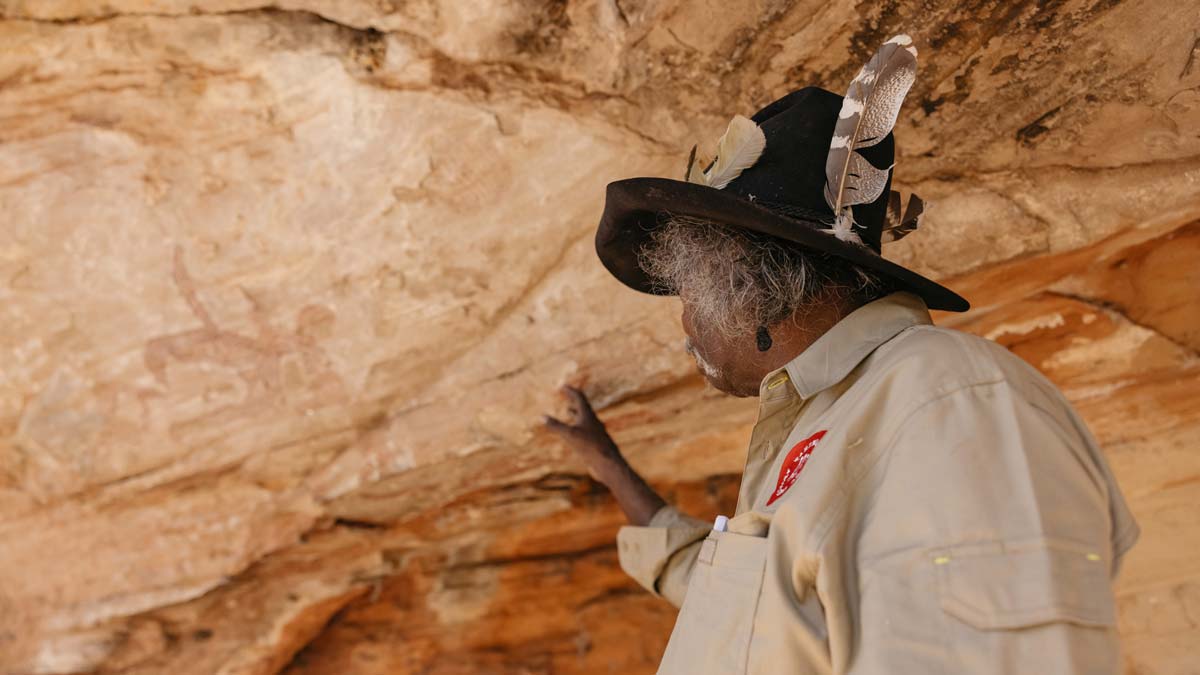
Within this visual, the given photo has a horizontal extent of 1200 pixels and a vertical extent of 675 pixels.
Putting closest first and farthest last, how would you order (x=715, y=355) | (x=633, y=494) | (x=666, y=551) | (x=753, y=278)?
(x=753, y=278) < (x=715, y=355) < (x=666, y=551) < (x=633, y=494)

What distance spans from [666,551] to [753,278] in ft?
3.08

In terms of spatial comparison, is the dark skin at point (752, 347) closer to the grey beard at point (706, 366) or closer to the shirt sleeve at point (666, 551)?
the grey beard at point (706, 366)

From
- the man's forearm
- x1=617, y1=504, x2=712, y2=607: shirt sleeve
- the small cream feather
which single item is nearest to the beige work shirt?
the small cream feather

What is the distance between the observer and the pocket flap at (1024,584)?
98 centimetres

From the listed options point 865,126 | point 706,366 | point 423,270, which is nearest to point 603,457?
point 423,270

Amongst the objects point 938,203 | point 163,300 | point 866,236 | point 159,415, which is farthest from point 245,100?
point 938,203

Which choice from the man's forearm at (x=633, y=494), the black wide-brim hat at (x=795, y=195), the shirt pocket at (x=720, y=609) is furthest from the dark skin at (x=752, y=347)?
the man's forearm at (x=633, y=494)

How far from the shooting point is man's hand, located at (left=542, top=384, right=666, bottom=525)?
2.48 metres

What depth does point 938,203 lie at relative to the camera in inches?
92.7

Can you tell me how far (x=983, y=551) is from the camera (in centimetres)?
102

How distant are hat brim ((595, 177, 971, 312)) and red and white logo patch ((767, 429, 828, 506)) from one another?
30 centimetres

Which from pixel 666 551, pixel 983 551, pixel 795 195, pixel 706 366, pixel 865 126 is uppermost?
pixel 865 126

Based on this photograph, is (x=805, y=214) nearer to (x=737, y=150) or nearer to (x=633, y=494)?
(x=737, y=150)

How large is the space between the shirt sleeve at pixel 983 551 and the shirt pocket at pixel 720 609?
0.56 feet
